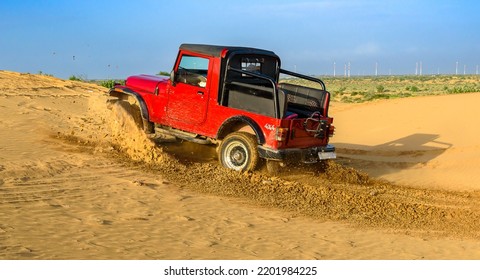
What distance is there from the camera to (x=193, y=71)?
34.9ft

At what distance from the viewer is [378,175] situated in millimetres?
12414

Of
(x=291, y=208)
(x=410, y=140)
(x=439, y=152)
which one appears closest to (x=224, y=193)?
(x=291, y=208)

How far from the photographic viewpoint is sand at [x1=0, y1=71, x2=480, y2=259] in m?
6.18

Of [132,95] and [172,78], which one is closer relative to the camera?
[172,78]

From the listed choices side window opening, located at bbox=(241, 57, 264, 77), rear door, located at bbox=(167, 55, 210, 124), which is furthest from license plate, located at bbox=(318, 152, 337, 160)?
rear door, located at bbox=(167, 55, 210, 124)

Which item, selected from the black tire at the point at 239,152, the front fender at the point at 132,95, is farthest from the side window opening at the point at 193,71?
the black tire at the point at 239,152

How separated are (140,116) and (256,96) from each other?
2.73 meters

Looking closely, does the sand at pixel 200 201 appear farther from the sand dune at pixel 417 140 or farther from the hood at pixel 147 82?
the hood at pixel 147 82

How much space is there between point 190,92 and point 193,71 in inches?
16.6

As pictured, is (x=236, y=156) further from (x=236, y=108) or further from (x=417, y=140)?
(x=417, y=140)

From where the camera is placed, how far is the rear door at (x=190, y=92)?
10.4m

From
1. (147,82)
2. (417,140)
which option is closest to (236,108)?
(147,82)

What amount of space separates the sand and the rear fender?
0.64 meters

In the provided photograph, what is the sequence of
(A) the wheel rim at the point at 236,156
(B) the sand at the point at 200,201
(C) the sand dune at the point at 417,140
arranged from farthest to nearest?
1. (C) the sand dune at the point at 417,140
2. (A) the wheel rim at the point at 236,156
3. (B) the sand at the point at 200,201
